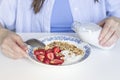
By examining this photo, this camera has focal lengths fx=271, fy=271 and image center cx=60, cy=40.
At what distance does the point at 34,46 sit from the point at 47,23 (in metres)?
0.29

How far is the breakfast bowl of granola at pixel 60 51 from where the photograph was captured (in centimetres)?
93

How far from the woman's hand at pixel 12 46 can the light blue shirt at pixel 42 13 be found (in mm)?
262

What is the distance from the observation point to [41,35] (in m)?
1.17

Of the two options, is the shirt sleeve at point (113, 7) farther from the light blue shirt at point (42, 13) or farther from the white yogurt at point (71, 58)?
the white yogurt at point (71, 58)

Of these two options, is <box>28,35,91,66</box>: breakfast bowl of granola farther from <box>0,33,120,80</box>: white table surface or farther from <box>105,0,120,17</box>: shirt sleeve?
<box>105,0,120,17</box>: shirt sleeve

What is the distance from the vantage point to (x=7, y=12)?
4.23ft

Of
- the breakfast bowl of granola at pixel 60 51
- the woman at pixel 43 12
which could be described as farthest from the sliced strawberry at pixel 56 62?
the woman at pixel 43 12

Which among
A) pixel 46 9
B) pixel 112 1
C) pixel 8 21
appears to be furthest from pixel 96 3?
pixel 8 21

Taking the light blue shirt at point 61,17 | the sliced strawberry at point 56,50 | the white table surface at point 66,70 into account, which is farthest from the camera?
the light blue shirt at point 61,17

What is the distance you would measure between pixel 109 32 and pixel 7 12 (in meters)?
0.51

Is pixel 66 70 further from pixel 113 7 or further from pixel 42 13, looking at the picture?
pixel 113 7

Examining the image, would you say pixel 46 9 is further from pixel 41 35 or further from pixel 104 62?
pixel 104 62

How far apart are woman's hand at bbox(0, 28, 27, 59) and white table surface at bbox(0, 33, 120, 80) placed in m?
0.02

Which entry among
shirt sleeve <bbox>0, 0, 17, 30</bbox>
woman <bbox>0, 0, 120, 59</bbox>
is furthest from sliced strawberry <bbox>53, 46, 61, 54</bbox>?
shirt sleeve <bbox>0, 0, 17, 30</bbox>
